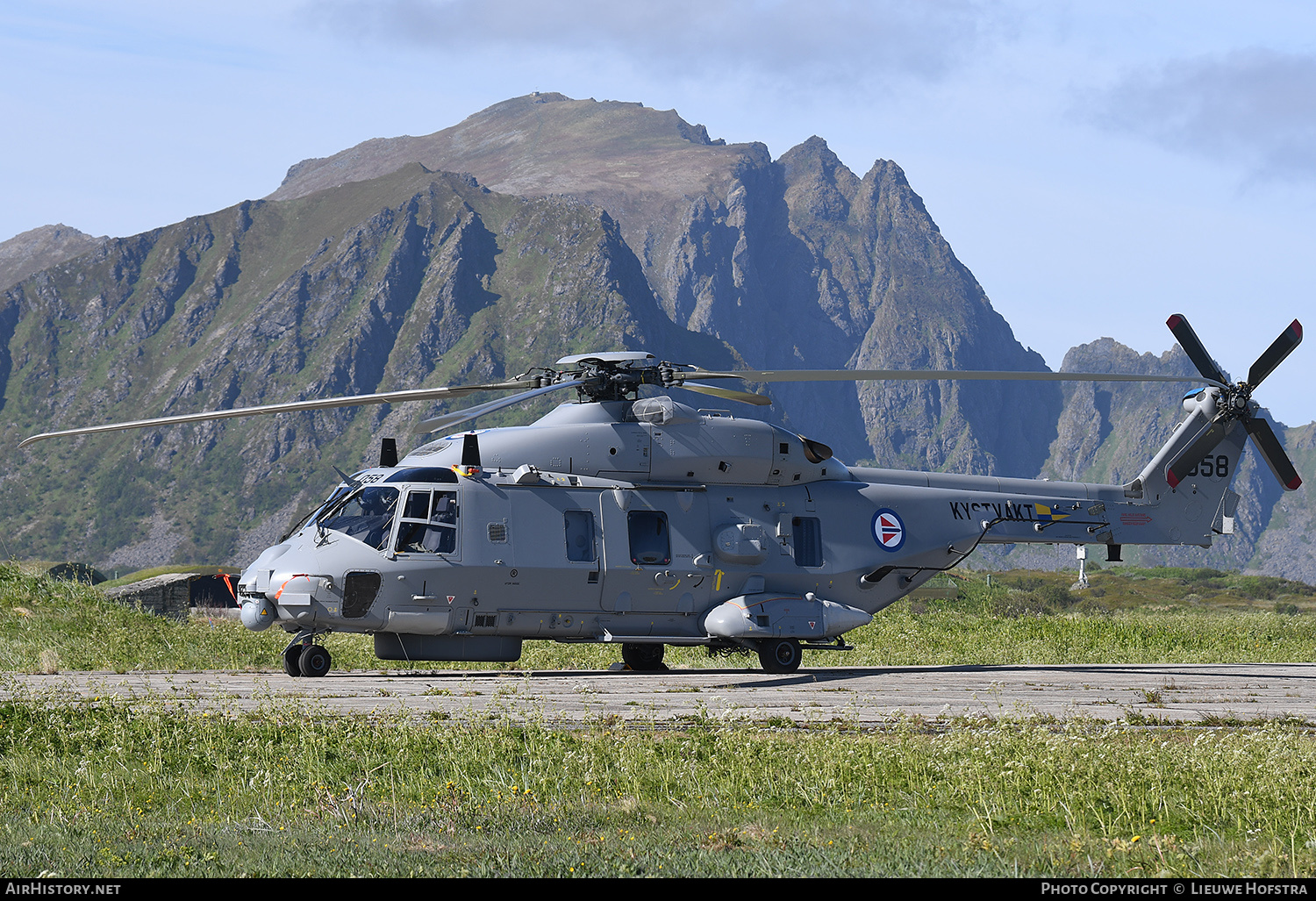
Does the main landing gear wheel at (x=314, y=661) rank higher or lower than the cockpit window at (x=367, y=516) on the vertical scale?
lower

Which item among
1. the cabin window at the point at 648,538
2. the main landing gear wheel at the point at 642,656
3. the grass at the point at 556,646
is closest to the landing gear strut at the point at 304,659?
the grass at the point at 556,646

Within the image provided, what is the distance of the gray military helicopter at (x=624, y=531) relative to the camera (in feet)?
63.1

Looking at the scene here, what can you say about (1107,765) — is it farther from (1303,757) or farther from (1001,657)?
(1001,657)

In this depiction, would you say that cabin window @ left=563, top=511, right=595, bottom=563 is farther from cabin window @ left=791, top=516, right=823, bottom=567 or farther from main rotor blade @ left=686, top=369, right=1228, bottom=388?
cabin window @ left=791, top=516, right=823, bottom=567

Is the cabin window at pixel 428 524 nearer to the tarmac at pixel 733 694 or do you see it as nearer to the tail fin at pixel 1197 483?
the tarmac at pixel 733 694

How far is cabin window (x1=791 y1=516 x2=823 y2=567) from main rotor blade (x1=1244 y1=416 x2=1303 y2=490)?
32.3 feet

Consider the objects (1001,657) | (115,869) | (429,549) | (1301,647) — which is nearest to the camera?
(115,869)

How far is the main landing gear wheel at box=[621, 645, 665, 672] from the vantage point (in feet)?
74.7

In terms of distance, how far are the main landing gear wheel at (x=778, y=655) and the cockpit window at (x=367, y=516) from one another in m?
6.52

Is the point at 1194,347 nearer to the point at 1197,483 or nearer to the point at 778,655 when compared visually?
the point at 1197,483

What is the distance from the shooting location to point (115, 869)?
287 inches

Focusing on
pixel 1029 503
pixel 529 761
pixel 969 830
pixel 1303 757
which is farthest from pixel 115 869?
pixel 1029 503

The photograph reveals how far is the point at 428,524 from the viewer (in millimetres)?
19547
